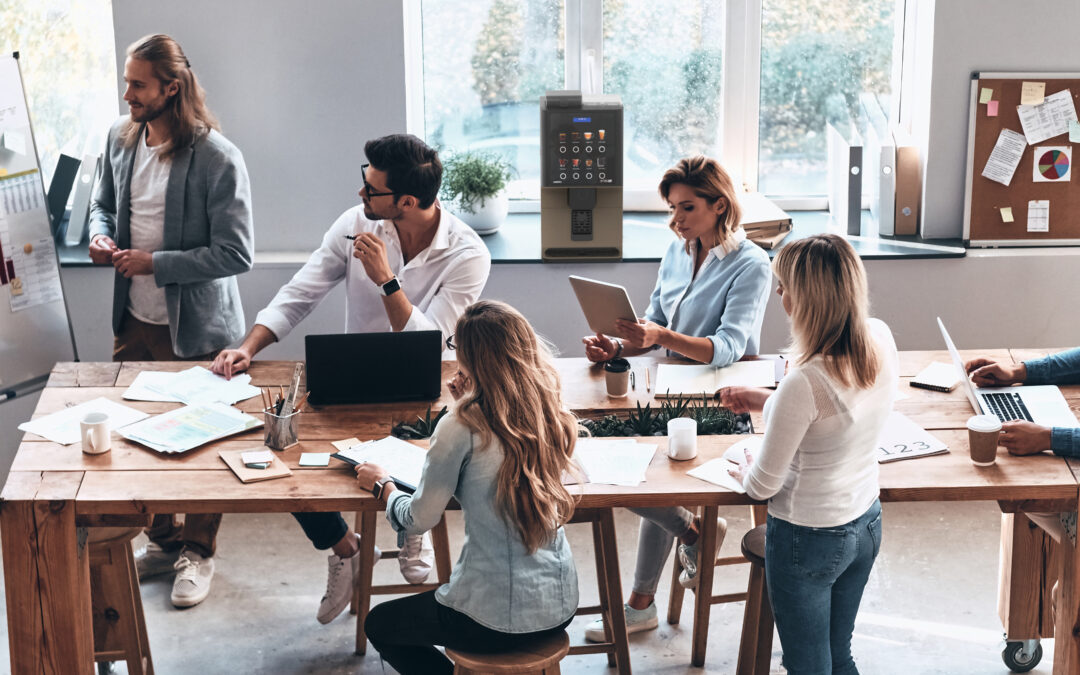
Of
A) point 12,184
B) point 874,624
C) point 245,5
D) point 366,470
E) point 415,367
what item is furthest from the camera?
point 245,5

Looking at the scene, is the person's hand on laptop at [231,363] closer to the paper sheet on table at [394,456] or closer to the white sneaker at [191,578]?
the paper sheet on table at [394,456]

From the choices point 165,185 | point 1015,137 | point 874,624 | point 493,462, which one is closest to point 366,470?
point 493,462

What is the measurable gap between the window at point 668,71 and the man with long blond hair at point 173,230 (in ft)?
4.29

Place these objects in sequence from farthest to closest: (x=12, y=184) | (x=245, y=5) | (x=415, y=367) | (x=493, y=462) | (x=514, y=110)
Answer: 1. (x=514, y=110)
2. (x=245, y=5)
3. (x=12, y=184)
4. (x=415, y=367)
5. (x=493, y=462)

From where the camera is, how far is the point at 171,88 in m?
3.49

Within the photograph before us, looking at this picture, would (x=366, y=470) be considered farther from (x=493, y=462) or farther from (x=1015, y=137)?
(x=1015, y=137)

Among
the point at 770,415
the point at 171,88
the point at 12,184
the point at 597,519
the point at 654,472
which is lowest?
the point at 597,519

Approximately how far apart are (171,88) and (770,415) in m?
2.17

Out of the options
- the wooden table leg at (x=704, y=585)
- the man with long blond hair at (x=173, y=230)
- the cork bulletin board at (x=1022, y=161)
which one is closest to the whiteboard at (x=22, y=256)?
the man with long blond hair at (x=173, y=230)

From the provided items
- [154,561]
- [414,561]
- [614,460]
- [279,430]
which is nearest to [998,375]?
[614,460]

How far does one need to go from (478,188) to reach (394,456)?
2011 mm

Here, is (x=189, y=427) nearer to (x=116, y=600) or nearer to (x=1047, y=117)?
(x=116, y=600)

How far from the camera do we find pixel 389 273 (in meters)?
3.25

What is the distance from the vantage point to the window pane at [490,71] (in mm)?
4637
